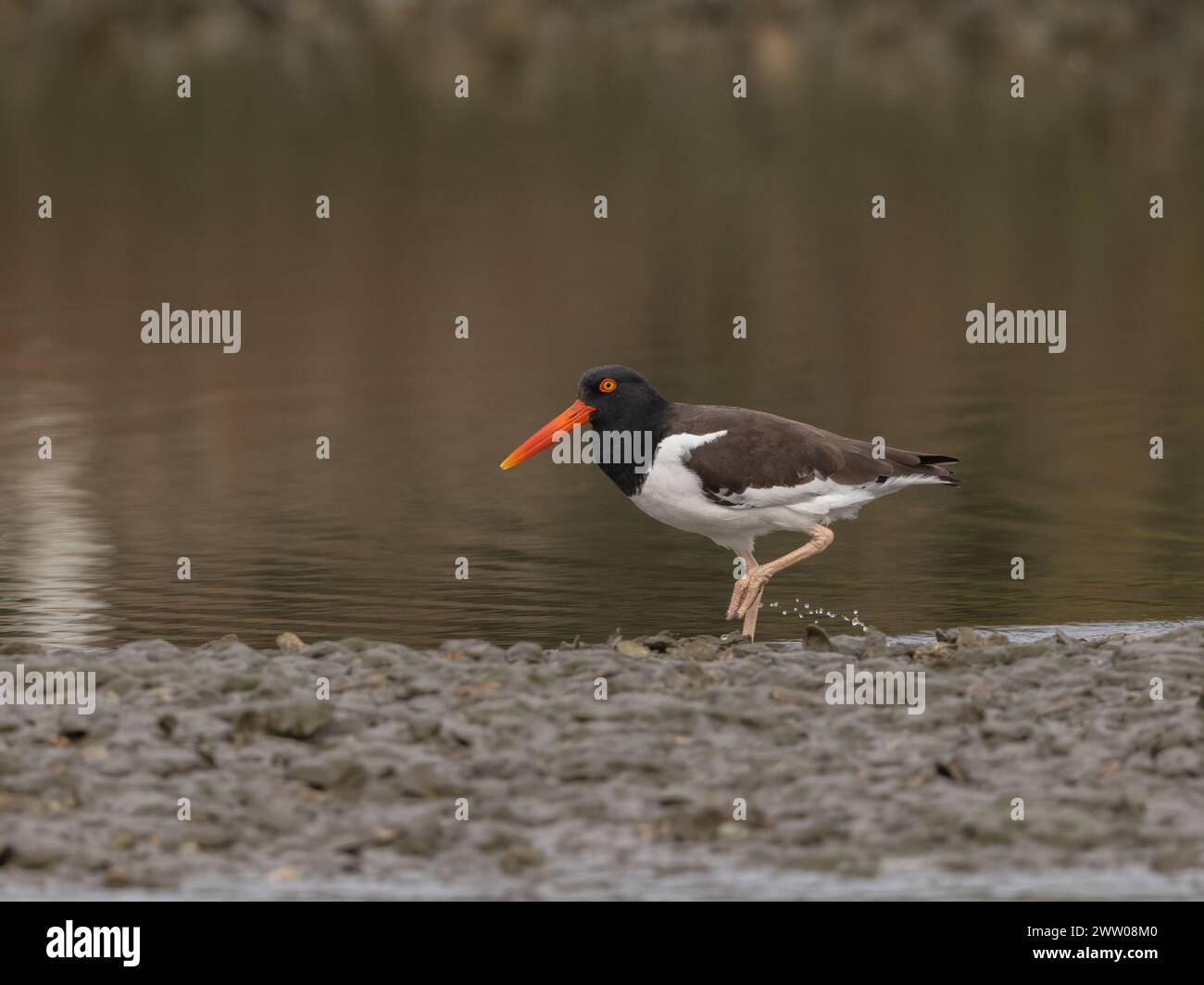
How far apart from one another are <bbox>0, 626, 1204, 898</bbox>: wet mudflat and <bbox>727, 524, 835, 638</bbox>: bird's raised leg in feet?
7.48

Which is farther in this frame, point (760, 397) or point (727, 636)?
point (760, 397)

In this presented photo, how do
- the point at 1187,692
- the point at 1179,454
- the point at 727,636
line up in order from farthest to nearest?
1. the point at 1179,454
2. the point at 727,636
3. the point at 1187,692

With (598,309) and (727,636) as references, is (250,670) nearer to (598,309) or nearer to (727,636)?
(727,636)

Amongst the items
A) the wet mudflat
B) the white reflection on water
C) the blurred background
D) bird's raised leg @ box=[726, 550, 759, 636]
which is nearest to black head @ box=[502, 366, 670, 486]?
bird's raised leg @ box=[726, 550, 759, 636]

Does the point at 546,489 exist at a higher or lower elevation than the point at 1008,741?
higher

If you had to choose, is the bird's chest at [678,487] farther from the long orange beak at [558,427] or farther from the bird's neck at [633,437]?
the long orange beak at [558,427]

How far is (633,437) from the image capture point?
16.3m

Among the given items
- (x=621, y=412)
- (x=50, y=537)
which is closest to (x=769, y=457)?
(x=621, y=412)

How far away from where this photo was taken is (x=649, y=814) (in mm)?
11531

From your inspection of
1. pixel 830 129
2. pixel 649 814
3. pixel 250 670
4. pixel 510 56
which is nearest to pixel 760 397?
pixel 250 670

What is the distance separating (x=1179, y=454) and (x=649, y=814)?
15.3m

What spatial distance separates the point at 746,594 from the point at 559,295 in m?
22.0

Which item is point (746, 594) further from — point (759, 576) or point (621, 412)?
point (621, 412)

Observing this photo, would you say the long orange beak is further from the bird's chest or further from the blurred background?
the blurred background
